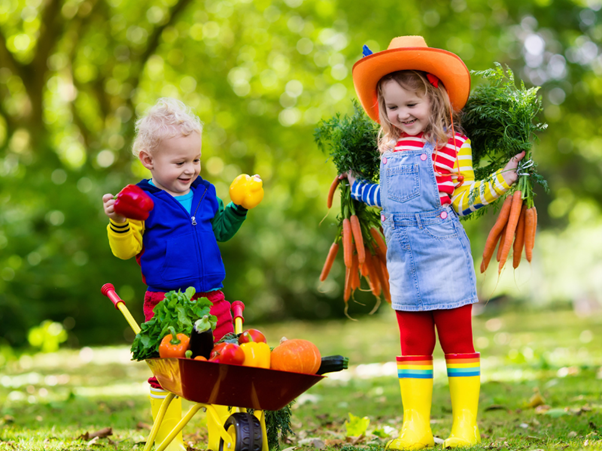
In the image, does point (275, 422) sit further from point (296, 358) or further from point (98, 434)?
point (98, 434)

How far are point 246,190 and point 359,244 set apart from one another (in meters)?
0.68

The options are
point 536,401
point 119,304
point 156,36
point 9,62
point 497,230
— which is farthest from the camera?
point 156,36

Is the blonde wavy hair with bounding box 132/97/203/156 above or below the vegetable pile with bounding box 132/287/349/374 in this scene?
above

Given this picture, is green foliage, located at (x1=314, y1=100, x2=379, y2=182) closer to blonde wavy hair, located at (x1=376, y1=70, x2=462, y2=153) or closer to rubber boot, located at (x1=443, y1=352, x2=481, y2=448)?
blonde wavy hair, located at (x1=376, y1=70, x2=462, y2=153)

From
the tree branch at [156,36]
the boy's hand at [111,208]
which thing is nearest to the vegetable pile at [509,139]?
the boy's hand at [111,208]

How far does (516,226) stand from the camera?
323cm

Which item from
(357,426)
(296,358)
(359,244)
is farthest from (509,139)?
(357,426)

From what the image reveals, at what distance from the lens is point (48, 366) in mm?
7410

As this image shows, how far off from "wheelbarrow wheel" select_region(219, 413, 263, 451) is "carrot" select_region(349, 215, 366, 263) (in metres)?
1.12

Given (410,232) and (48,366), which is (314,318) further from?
(410,232)

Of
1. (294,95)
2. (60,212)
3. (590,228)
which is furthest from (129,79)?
(590,228)

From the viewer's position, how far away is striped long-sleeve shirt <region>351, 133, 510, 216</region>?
3.12 metres

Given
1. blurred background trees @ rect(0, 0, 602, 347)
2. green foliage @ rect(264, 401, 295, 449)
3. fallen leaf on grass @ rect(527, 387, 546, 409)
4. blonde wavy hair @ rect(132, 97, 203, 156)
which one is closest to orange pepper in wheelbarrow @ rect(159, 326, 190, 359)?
green foliage @ rect(264, 401, 295, 449)

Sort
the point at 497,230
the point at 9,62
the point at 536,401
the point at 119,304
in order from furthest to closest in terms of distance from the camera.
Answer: the point at 9,62 → the point at 536,401 → the point at 497,230 → the point at 119,304
